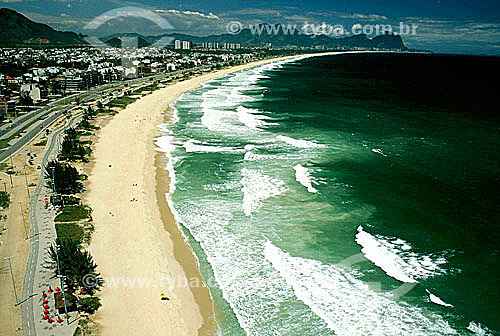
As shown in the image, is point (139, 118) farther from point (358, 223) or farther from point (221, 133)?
point (358, 223)

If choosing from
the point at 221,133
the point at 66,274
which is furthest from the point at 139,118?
the point at 66,274

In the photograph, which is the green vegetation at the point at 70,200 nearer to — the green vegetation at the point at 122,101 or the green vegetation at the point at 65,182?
the green vegetation at the point at 65,182

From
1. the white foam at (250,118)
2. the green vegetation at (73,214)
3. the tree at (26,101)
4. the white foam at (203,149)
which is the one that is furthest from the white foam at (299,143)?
the tree at (26,101)

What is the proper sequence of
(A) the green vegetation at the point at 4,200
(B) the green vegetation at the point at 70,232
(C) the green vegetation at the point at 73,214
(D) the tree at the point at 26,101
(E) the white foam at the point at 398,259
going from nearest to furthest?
(E) the white foam at the point at 398,259, (B) the green vegetation at the point at 70,232, (C) the green vegetation at the point at 73,214, (A) the green vegetation at the point at 4,200, (D) the tree at the point at 26,101

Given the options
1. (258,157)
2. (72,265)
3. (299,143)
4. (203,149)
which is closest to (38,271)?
(72,265)

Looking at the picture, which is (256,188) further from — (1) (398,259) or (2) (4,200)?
(2) (4,200)
